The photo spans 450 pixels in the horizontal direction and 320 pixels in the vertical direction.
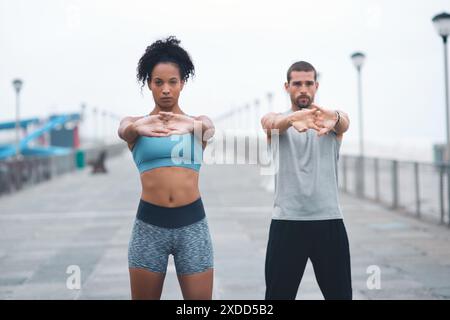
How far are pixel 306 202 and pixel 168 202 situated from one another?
2.77 feet

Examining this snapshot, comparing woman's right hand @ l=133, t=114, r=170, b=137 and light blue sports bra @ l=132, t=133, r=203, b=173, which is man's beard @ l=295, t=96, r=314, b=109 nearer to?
light blue sports bra @ l=132, t=133, r=203, b=173

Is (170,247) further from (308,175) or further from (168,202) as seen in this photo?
(308,175)

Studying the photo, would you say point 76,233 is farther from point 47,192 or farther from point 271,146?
point 47,192

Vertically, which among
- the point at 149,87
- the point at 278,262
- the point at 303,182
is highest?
the point at 149,87

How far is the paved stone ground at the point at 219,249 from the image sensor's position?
7.13 m

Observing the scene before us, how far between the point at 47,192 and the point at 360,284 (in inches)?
646

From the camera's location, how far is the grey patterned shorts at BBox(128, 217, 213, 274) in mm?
A: 3510

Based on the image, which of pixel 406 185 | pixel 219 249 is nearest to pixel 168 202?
pixel 219 249

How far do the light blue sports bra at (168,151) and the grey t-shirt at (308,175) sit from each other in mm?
633

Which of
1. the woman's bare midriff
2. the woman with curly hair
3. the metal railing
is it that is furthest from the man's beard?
the metal railing

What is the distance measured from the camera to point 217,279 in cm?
766

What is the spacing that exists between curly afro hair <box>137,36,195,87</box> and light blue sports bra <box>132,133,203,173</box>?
1.21 feet

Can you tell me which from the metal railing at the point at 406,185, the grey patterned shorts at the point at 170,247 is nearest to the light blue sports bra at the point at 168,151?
the grey patterned shorts at the point at 170,247
